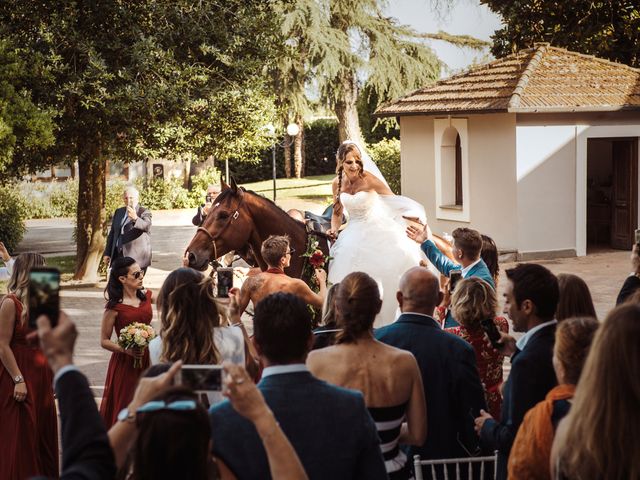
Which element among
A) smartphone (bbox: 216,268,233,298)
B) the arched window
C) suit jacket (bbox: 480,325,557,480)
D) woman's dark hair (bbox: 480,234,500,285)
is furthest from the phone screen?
the arched window

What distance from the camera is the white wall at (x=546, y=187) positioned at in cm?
2169

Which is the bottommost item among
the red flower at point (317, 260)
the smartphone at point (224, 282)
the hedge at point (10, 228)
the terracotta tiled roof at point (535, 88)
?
the hedge at point (10, 228)

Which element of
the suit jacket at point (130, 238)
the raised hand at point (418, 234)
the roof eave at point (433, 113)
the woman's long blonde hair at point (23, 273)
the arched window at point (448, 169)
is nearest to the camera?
the woman's long blonde hair at point (23, 273)

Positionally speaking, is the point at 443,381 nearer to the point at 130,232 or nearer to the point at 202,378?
the point at 202,378

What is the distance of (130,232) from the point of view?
15398 millimetres

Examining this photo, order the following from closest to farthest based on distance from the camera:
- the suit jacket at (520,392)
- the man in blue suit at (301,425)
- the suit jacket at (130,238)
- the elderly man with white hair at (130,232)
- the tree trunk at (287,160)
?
the man in blue suit at (301,425), the suit jacket at (520,392), the elderly man with white hair at (130,232), the suit jacket at (130,238), the tree trunk at (287,160)

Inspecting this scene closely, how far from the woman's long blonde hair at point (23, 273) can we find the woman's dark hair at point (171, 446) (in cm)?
413

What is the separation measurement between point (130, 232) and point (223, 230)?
20.0ft

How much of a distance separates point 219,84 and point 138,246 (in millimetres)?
4663

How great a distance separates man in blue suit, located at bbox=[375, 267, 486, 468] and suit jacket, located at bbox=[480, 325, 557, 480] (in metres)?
0.46

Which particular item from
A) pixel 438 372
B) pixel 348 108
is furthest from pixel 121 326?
pixel 348 108

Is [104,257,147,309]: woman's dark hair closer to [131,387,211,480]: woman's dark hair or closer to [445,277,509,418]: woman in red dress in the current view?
[445,277,509,418]: woman in red dress

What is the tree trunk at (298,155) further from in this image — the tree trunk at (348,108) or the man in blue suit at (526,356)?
the man in blue suit at (526,356)

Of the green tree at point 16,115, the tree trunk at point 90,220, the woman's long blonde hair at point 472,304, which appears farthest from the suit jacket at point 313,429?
the tree trunk at point 90,220
